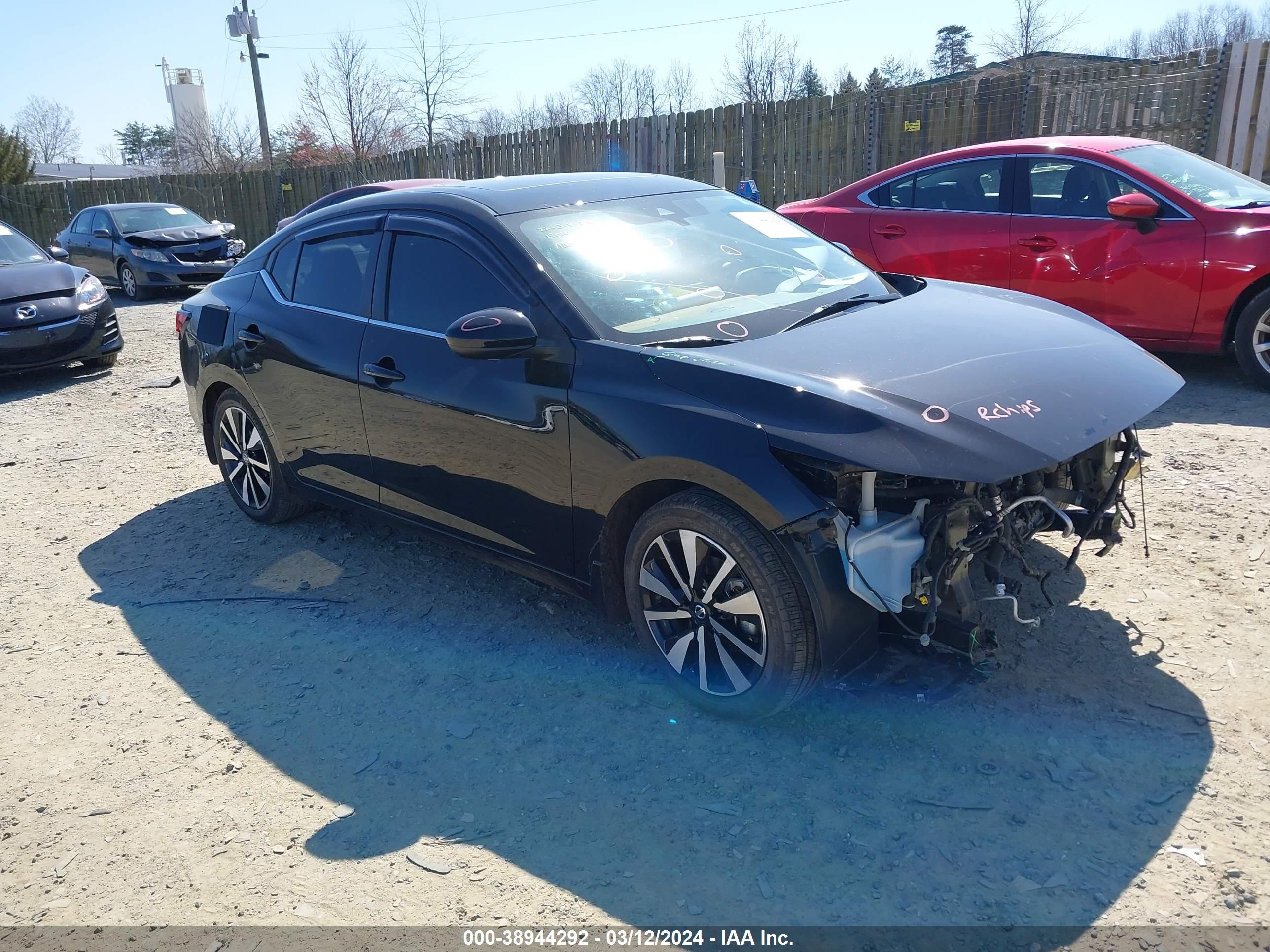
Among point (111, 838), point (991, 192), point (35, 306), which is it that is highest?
point (991, 192)

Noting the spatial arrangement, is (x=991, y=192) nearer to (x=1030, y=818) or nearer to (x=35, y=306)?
(x=1030, y=818)

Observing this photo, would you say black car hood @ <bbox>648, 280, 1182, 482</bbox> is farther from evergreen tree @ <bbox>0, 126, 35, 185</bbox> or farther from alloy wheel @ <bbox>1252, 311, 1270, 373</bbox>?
evergreen tree @ <bbox>0, 126, 35, 185</bbox>

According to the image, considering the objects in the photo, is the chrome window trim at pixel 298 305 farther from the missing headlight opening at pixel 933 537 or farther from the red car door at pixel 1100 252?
the red car door at pixel 1100 252

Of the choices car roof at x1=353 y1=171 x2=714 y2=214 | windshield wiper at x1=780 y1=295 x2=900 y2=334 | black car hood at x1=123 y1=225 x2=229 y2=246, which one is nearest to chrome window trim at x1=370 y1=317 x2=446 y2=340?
car roof at x1=353 y1=171 x2=714 y2=214

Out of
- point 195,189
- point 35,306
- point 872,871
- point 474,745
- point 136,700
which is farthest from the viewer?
point 195,189

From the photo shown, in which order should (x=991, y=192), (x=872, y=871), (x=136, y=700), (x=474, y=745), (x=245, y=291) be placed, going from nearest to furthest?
(x=872, y=871) < (x=474, y=745) < (x=136, y=700) < (x=245, y=291) < (x=991, y=192)

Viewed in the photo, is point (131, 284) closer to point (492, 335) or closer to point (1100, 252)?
point (1100, 252)

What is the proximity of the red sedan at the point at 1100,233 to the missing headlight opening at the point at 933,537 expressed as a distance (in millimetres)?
3797

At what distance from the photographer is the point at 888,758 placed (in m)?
3.13

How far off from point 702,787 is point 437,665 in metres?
1.34

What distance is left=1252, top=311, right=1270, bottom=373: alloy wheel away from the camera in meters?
6.28

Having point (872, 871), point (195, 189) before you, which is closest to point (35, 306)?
point (872, 871)

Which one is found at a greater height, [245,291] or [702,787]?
[245,291]

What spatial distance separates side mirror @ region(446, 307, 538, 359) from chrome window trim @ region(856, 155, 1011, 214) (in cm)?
495
